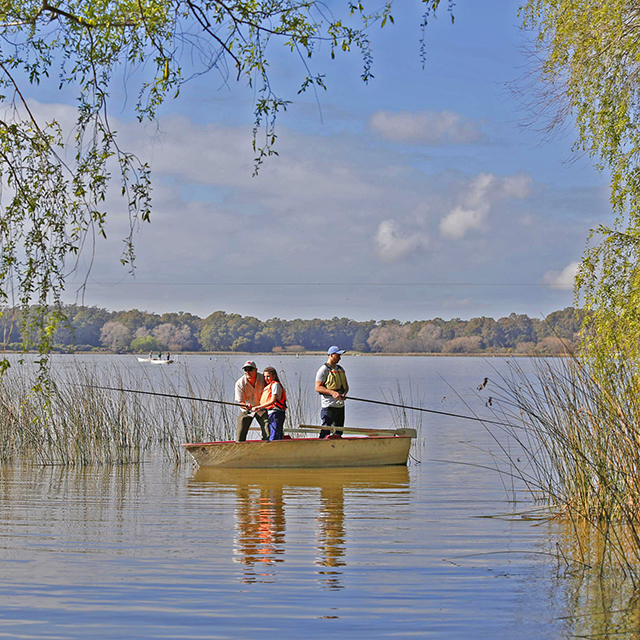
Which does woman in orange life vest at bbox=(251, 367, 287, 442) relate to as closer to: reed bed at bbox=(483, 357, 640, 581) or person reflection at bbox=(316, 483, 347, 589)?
person reflection at bbox=(316, 483, 347, 589)

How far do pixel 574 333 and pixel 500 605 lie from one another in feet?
12.6

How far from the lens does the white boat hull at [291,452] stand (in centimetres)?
1158

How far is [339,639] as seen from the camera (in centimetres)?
427

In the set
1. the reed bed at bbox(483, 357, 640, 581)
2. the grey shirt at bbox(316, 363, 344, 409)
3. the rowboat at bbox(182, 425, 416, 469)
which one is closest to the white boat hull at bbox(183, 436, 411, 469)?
the rowboat at bbox(182, 425, 416, 469)

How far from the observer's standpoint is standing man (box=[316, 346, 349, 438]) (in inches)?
450

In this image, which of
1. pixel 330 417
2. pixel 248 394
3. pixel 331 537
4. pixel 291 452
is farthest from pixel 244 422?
pixel 331 537

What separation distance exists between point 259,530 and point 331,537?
0.74 m

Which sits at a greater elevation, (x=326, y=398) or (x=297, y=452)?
(x=326, y=398)

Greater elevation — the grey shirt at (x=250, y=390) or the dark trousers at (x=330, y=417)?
the grey shirt at (x=250, y=390)

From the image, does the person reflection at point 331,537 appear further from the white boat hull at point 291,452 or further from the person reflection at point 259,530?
the white boat hull at point 291,452

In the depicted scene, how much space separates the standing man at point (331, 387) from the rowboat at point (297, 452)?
25cm

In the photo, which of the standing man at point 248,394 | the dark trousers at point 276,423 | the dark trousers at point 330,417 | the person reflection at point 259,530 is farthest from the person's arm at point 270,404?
the person reflection at point 259,530

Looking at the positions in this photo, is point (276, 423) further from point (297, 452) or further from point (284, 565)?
point (284, 565)

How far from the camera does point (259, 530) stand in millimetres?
7359
